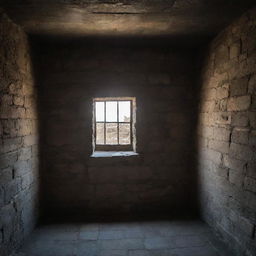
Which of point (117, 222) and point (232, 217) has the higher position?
point (232, 217)

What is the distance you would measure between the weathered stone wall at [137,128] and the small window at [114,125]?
11.1 inches

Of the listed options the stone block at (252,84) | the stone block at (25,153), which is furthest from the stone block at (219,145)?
the stone block at (25,153)

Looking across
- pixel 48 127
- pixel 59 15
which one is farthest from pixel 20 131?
Result: pixel 59 15

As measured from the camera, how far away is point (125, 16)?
255 centimetres

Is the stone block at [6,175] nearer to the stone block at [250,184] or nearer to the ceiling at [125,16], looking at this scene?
the ceiling at [125,16]

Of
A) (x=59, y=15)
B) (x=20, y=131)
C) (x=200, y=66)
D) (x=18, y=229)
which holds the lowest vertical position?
(x=18, y=229)

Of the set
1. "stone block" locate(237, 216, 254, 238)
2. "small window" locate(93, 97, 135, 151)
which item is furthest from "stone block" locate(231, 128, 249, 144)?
"small window" locate(93, 97, 135, 151)

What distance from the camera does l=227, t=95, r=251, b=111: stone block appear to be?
2410 millimetres

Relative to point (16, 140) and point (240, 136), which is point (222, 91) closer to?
point (240, 136)

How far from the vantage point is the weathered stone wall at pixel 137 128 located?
3615mm

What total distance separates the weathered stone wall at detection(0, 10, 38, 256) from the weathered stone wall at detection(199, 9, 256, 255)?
7.51 feet

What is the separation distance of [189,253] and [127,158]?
153 cm

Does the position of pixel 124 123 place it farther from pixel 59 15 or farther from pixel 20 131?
pixel 59 15

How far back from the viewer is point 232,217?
2.68 m
